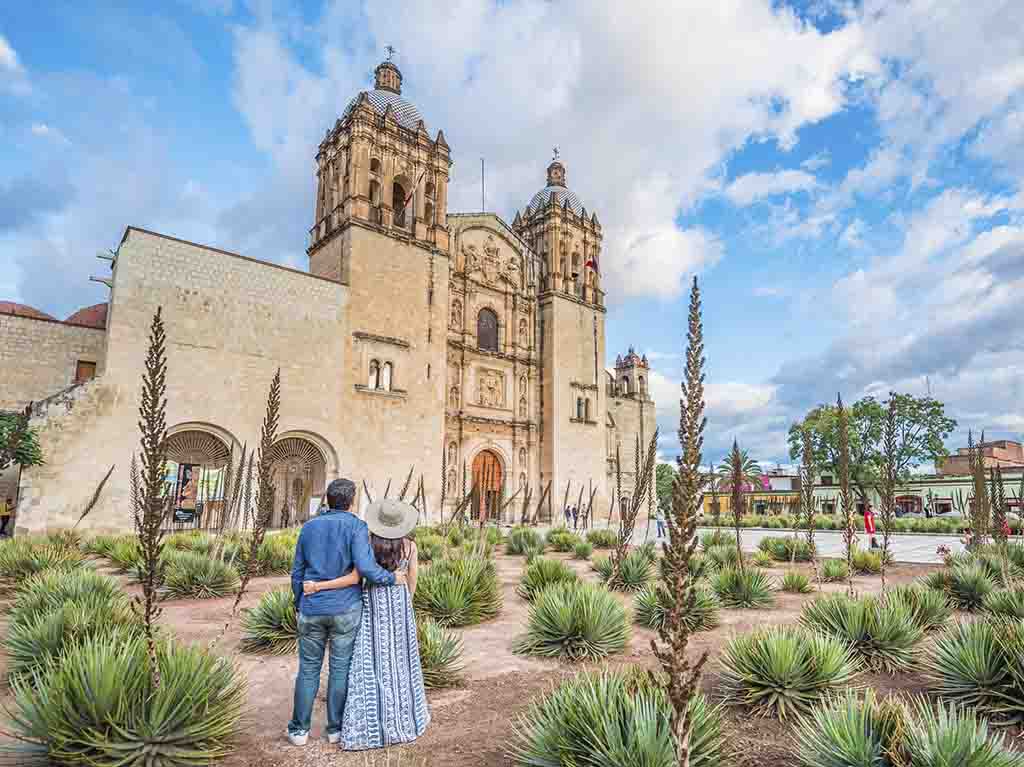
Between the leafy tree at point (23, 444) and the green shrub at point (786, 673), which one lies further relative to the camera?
the leafy tree at point (23, 444)

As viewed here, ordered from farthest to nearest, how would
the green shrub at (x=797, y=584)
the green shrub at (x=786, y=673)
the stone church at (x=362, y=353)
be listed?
the stone church at (x=362, y=353) < the green shrub at (x=797, y=584) < the green shrub at (x=786, y=673)

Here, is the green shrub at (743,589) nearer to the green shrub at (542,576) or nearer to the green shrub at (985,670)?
the green shrub at (542,576)

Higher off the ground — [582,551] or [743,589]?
[743,589]

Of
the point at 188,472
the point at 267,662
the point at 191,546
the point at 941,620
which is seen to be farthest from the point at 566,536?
the point at 188,472

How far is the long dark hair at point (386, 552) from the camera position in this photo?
3.85 metres

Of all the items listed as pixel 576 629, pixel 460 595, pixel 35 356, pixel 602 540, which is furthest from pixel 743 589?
pixel 35 356

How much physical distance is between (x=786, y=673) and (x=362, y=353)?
20722mm

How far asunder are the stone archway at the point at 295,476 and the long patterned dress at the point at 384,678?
18777 millimetres

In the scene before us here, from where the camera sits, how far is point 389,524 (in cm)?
386

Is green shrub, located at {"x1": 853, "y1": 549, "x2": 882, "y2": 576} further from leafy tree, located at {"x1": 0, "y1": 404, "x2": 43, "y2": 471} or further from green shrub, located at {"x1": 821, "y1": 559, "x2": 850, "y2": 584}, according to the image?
leafy tree, located at {"x1": 0, "y1": 404, "x2": 43, "y2": 471}

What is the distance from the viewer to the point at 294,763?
3432 mm

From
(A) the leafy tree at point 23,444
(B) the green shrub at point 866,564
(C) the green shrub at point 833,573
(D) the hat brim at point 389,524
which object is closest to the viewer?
(D) the hat brim at point 389,524

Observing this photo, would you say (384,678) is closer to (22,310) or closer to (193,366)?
(193,366)

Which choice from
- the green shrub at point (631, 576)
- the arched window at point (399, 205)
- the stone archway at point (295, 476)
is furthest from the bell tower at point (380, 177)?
the green shrub at point (631, 576)
